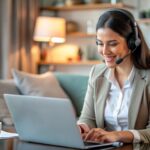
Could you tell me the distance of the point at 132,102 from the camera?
175 centimetres

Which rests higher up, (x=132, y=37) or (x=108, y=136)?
(x=132, y=37)

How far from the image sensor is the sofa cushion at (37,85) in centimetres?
347

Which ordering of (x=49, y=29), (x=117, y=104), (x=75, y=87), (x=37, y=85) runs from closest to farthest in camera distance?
(x=117, y=104) < (x=37, y=85) < (x=75, y=87) < (x=49, y=29)

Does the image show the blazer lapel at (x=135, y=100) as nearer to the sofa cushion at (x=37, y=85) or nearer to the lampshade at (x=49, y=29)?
the sofa cushion at (x=37, y=85)

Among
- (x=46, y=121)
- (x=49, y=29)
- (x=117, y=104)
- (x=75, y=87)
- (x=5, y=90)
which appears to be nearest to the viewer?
(x=46, y=121)

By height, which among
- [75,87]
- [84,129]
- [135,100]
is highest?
[135,100]

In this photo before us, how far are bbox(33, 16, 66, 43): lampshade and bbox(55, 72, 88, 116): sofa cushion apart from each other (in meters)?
0.97

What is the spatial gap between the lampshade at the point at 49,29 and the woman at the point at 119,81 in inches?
109

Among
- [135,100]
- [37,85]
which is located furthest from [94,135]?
[37,85]

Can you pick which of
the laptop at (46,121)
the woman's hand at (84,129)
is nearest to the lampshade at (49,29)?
the woman's hand at (84,129)

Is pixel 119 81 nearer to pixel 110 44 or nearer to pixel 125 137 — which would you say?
pixel 110 44

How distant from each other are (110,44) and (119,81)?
224 mm

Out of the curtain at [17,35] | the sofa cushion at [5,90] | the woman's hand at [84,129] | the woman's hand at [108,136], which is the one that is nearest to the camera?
the woman's hand at [108,136]

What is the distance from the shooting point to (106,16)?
1752mm
